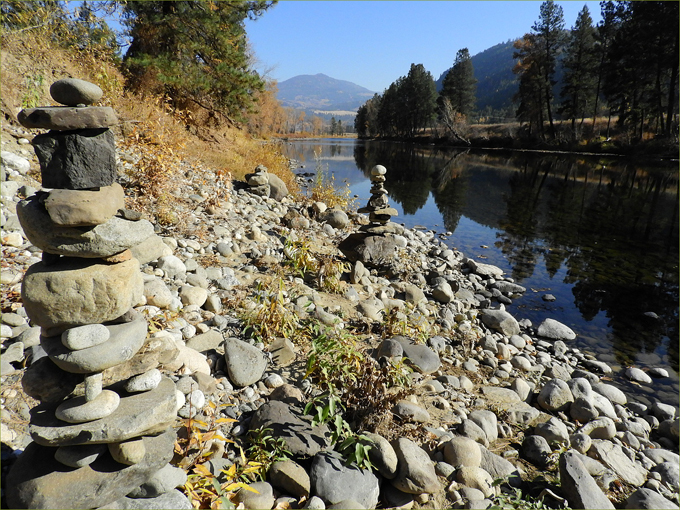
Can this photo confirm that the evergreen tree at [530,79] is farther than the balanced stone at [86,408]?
Yes

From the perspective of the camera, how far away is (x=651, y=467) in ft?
13.5

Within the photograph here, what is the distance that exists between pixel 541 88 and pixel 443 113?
50.4ft

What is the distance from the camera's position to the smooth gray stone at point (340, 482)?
119 inches

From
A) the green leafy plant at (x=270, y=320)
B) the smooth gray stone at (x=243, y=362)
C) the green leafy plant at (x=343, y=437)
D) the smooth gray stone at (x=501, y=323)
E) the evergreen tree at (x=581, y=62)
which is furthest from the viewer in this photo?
the evergreen tree at (x=581, y=62)

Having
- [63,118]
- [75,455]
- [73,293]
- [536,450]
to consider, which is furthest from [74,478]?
[536,450]

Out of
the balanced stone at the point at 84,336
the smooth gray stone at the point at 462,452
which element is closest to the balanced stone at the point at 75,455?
the balanced stone at the point at 84,336

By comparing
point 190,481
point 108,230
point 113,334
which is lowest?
point 190,481

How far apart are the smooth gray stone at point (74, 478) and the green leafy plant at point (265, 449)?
0.79 metres

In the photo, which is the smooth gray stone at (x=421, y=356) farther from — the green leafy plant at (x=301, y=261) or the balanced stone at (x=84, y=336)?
the balanced stone at (x=84, y=336)

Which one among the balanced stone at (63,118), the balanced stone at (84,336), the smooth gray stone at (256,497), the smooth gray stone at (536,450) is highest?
the balanced stone at (63,118)

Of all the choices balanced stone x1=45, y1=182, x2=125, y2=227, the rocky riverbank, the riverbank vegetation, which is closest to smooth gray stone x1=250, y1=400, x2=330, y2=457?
the rocky riverbank

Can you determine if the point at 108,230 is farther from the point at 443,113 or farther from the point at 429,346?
the point at 443,113

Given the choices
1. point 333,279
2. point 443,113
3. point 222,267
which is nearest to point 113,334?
point 222,267

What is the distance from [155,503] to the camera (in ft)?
7.98
